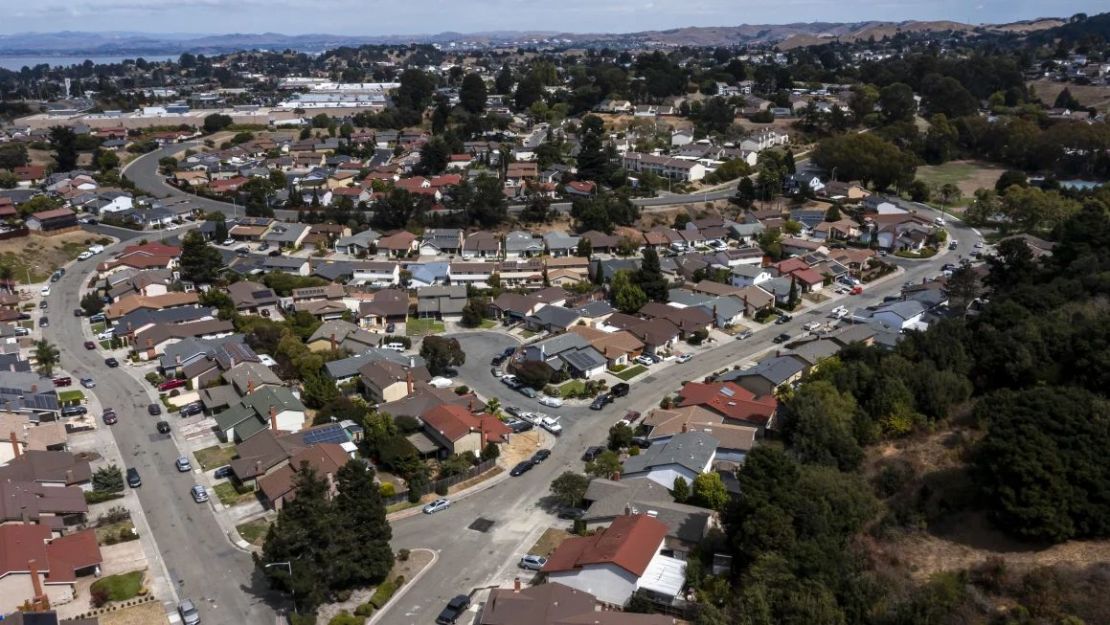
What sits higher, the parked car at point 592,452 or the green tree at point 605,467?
the green tree at point 605,467

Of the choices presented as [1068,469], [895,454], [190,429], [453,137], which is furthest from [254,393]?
[453,137]

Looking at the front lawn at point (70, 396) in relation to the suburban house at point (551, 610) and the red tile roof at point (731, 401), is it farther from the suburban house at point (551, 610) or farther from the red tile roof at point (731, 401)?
the red tile roof at point (731, 401)

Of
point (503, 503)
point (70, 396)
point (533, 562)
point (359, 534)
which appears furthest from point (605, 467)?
point (70, 396)

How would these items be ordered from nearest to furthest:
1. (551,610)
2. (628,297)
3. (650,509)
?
(551,610), (650,509), (628,297)

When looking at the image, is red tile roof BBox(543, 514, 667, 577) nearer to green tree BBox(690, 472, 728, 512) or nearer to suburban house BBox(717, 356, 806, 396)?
green tree BBox(690, 472, 728, 512)

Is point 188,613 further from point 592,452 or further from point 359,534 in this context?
point 592,452

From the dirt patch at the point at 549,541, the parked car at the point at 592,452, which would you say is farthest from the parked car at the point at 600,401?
the dirt patch at the point at 549,541
